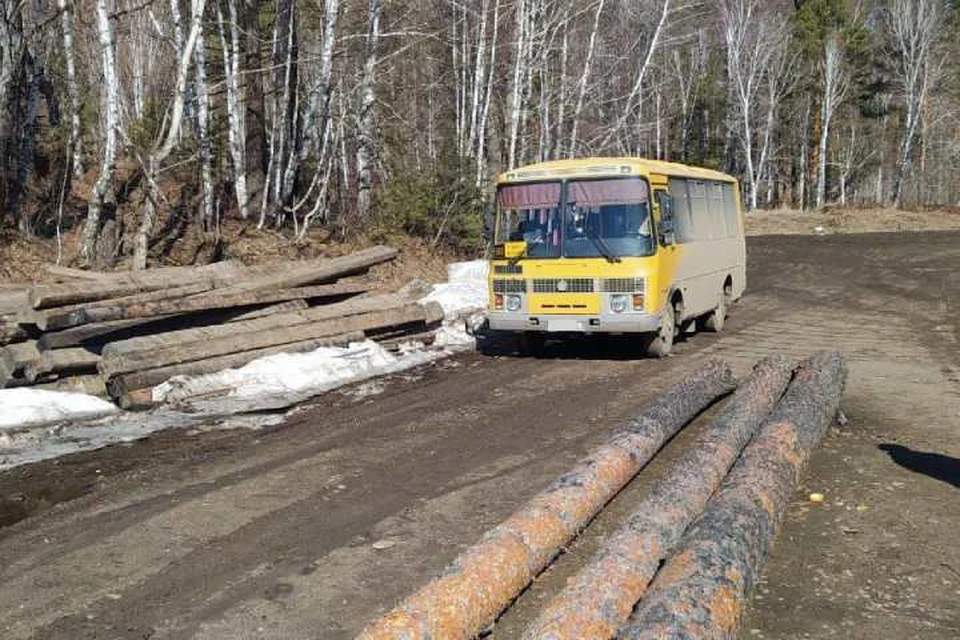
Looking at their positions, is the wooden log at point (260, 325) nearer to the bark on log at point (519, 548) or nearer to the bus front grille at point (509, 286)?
the bus front grille at point (509, 286)

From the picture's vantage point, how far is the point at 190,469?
756 centimetres

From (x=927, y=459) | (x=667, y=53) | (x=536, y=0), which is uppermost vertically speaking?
(x=667, y=53)

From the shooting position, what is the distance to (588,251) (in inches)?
483

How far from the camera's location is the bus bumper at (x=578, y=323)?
1213cm

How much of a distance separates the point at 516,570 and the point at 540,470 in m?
2.67

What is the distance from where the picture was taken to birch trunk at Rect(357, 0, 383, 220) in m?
20.6

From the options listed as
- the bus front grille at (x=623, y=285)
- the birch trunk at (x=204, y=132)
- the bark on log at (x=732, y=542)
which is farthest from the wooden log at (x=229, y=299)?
the bark on log at (x=732, y=542)

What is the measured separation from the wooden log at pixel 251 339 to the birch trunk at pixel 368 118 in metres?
8.25

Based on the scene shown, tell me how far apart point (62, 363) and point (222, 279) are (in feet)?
10.2

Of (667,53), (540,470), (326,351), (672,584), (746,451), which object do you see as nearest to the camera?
(672,584)

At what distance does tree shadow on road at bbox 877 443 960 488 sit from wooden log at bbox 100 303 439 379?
7.75 meters

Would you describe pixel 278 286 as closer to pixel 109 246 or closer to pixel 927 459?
pixel 109 246

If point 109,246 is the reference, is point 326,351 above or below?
below

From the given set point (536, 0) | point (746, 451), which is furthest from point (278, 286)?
point (536, 0)
